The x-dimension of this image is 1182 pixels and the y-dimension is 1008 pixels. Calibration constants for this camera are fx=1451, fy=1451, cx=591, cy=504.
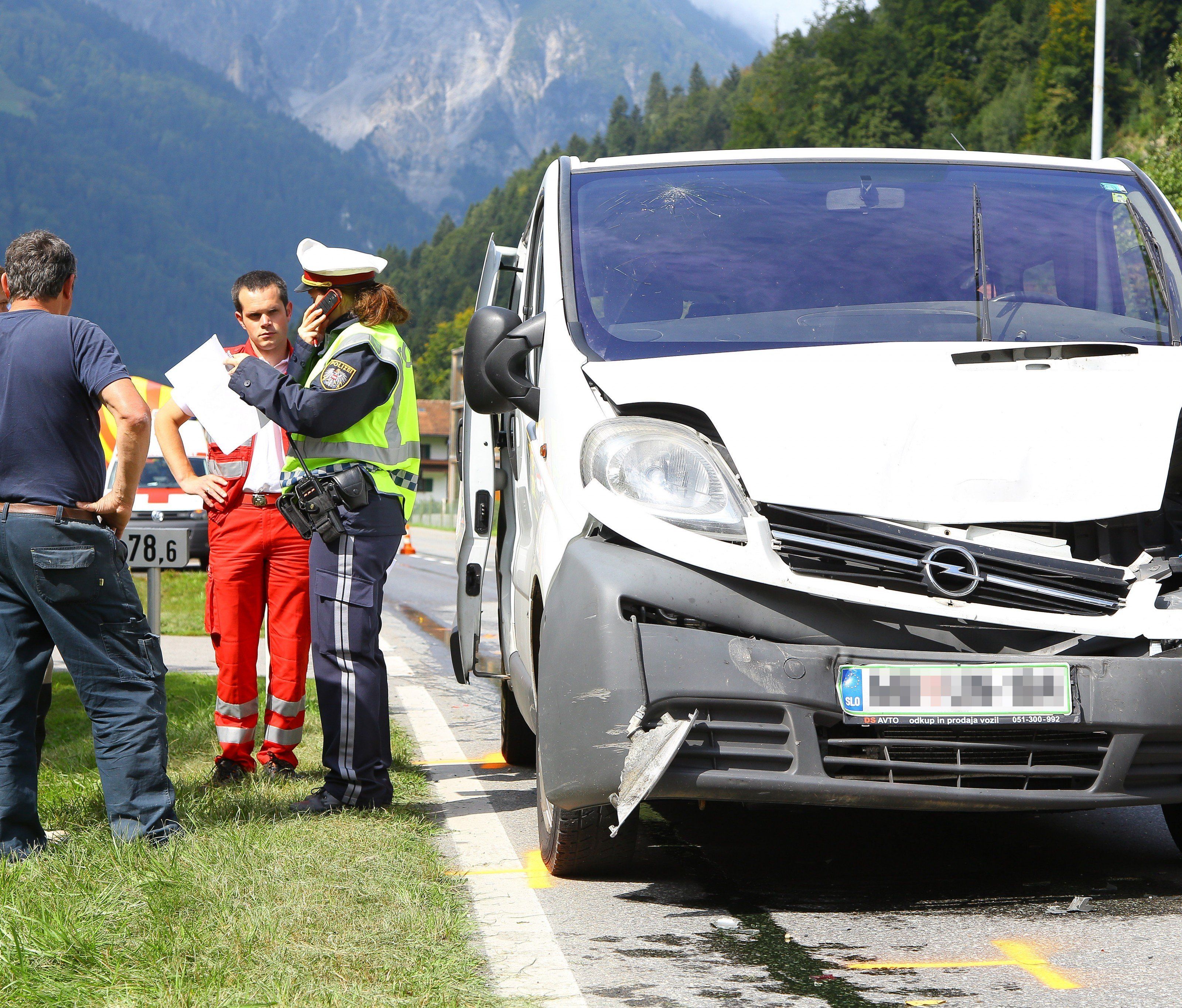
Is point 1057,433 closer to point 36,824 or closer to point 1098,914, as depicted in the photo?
point 1098,914

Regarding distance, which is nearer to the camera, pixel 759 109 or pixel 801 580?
pixel 801 580

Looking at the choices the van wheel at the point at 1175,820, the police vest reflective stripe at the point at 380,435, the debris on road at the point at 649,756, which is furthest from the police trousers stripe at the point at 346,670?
the van wheel at the point at 1175,820

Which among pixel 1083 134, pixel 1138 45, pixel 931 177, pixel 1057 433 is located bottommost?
pixel 1057 433

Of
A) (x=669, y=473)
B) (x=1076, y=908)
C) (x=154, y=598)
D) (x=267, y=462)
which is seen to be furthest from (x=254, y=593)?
(x=1076, y=908)

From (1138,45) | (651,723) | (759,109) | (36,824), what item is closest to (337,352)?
(36,824)

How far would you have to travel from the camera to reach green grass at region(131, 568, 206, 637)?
43.4 ft

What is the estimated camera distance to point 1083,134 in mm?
69875

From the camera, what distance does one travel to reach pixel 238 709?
232 inches

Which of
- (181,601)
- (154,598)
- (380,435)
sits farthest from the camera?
(181,601)

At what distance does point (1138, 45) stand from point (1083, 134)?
21.6ft

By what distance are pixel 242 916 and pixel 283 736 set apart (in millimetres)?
2486

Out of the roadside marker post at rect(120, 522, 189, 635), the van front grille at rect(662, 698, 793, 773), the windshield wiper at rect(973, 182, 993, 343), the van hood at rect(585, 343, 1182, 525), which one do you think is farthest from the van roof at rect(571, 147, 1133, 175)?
the roadside marker post at rect(120, 522, 189, 635)

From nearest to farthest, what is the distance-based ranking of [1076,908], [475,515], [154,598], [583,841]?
[1076,908]
[583,841]
[475,515]
[154,598]

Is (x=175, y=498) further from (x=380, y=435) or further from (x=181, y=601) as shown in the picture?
(x=380, y=435)
